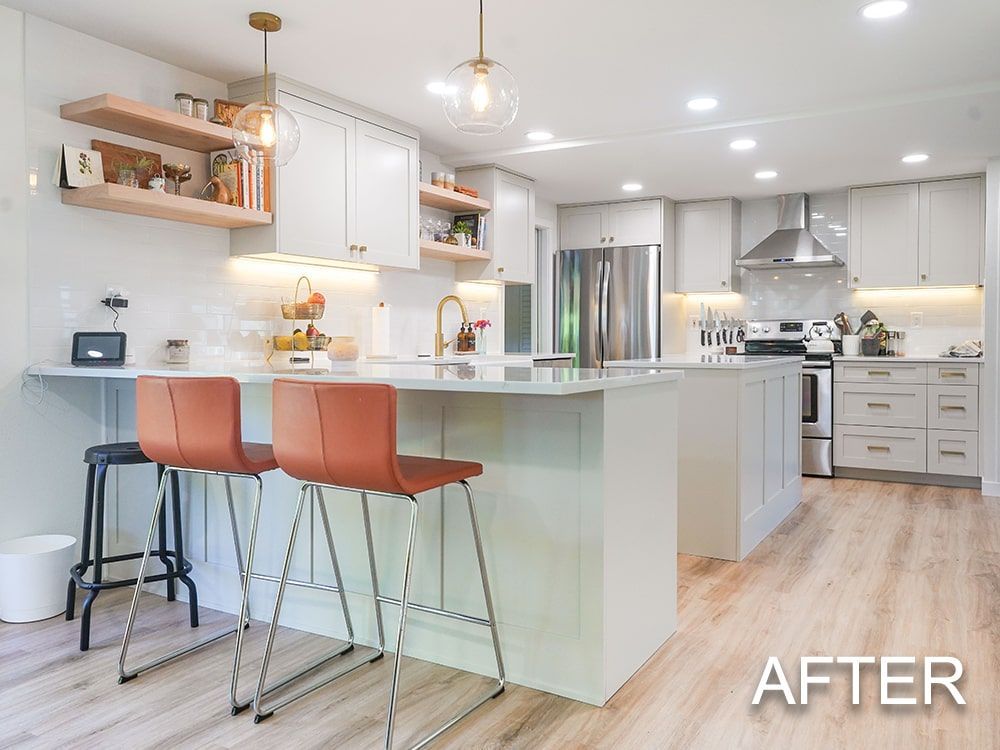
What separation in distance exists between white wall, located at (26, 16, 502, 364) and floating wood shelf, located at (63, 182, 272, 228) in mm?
83

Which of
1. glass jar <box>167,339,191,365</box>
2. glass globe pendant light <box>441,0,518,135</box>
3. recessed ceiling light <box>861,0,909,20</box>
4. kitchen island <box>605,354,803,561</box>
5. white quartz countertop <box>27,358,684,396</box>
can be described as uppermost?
recessed ceiling light <box>861,0,909,20</box>

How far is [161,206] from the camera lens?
3.19 metres

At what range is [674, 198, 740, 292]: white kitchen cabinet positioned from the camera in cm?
668

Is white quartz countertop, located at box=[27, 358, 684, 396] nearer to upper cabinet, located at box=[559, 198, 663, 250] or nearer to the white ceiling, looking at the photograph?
the white ceiling

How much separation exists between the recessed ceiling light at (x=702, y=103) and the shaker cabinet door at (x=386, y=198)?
1657 mm

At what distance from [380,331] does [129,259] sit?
1.59 meters

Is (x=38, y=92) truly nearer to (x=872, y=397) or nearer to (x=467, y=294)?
(x=467, y=294)

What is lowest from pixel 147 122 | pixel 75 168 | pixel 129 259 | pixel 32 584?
pixel 32 584

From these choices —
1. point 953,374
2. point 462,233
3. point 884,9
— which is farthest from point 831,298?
point 884,9

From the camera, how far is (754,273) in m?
6.90

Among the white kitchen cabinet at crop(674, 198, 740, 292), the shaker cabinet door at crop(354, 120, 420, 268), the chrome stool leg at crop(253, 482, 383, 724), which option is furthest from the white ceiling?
the chrome stool leg at crop(253, 482, 383, 724)

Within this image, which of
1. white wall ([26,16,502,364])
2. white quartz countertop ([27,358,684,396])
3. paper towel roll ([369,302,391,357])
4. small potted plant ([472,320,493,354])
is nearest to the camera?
white quartz countertop ([27,358,684,396])

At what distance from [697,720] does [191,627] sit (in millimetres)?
1846

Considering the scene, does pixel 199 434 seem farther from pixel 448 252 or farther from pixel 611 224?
pixel 611 224
